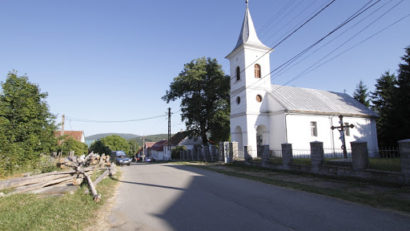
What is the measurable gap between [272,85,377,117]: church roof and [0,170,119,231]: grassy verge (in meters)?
17.8

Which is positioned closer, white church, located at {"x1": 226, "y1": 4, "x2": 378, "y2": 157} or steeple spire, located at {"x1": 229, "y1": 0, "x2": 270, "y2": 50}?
white church, located at {"x1": 226, "y1": 4, "x2": 378, "y2": 157}

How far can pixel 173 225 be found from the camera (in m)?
4.64

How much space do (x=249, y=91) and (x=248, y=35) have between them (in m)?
6.14

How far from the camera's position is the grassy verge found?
4596 mm

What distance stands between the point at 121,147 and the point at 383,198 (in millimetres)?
69212

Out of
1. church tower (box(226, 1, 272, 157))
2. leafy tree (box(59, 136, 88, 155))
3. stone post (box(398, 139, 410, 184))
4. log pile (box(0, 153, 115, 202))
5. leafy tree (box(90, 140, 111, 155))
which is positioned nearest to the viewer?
log pile (box(0, 153, 115, 202))

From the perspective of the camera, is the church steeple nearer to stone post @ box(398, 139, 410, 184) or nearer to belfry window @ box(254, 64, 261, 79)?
belfry window @ box(254, 64, 261, 79)

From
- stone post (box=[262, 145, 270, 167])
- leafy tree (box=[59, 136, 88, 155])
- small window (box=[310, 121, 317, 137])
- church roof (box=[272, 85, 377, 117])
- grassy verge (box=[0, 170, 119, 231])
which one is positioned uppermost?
church roof (box=[272, 85, 377, 117])

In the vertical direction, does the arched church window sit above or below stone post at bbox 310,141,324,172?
above

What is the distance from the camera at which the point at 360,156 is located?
9.48 meters

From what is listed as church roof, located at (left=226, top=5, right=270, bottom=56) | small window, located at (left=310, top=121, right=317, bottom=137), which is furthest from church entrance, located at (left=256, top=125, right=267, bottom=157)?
church roof, located at (left=226, top=5, right=270, bottom=56)

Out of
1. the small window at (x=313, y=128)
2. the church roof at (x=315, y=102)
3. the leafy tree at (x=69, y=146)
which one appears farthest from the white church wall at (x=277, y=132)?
the leafy tree at (x=69, y=146)

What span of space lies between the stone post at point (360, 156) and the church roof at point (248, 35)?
1531cm

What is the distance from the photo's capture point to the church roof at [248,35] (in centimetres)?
2295
